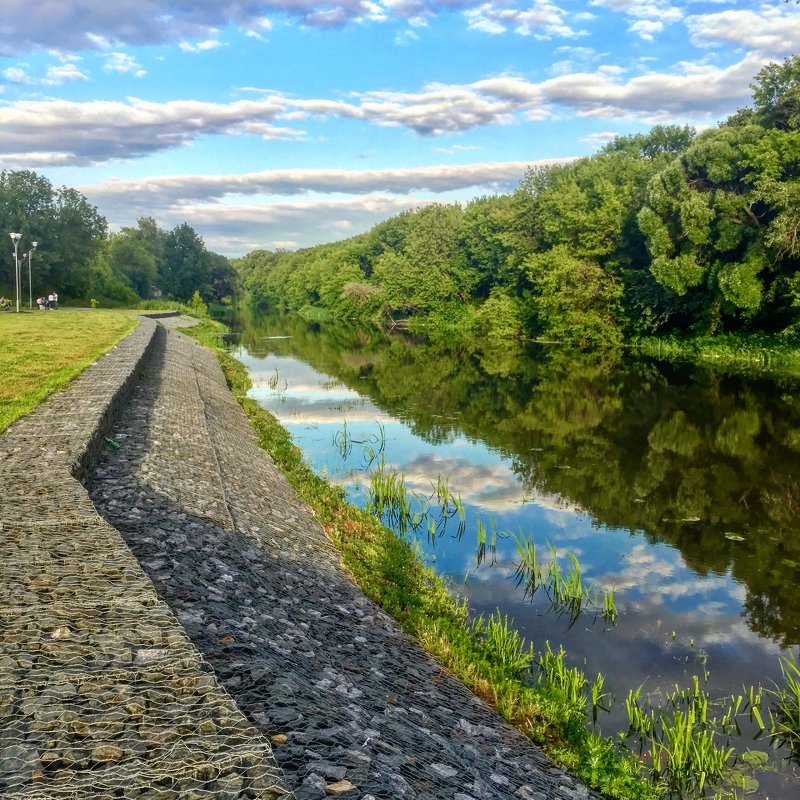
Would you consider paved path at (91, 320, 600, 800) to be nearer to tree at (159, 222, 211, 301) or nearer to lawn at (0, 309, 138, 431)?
lawn at (0, 309, 138, 431)

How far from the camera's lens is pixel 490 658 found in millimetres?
11609

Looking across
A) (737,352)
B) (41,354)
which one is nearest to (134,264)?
(41,354)

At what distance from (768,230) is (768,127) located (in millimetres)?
9963

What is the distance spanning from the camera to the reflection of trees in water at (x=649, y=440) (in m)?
17.4

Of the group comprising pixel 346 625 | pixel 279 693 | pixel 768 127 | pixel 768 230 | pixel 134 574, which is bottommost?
pixel 346 625

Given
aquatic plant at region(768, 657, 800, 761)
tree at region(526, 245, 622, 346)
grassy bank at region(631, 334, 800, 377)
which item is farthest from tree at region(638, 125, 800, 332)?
aquatic plant at region(768, 657, 800, 761)

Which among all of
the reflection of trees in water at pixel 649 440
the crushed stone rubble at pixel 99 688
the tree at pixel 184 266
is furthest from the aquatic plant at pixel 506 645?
the tree at pixel 184 266

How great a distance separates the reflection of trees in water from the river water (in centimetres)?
8

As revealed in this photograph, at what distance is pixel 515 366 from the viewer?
180 feet

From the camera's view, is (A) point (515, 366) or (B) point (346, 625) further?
(A) point (515, 366)

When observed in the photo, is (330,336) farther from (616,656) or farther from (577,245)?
(616,656)

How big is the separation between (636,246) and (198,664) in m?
72.3

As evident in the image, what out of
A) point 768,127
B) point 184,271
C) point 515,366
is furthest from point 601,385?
point 184,271

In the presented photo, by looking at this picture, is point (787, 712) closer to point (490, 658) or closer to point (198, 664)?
point (490, 658)
